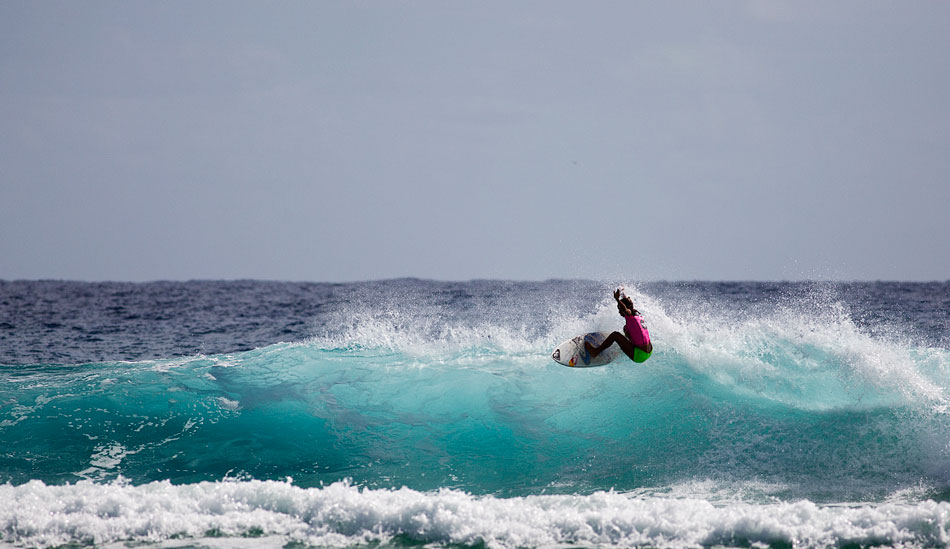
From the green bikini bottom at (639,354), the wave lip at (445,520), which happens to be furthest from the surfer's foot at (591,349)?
the wave lip at (445,520)

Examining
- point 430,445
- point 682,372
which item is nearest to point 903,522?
point 682,372

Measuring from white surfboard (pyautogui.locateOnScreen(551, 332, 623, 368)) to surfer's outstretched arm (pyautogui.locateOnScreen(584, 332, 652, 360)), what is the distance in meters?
0.08

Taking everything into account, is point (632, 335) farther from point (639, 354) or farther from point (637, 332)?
point (639, 354)

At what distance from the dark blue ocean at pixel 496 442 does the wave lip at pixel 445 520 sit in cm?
2

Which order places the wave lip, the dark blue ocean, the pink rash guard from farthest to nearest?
the pink rash guard → the dark blue ocean → the wave lip

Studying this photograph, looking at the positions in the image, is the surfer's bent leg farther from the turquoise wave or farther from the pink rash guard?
the turquoise wave

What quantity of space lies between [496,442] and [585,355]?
2115mm

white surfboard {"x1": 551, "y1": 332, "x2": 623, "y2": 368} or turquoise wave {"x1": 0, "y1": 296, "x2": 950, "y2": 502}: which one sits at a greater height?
white surfboard {"x1": 551, "y1": 332, "x2": 623, "y2": 368}

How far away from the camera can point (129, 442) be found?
10.4 m

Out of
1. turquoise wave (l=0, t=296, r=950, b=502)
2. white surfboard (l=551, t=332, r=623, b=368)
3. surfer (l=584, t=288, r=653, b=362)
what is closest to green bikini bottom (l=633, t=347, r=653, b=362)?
surfer (l=584, t=288, r=653, b=362)

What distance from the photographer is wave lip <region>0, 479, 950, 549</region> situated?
6.82 m

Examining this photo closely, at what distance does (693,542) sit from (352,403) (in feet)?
21.5

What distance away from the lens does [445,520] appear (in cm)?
708

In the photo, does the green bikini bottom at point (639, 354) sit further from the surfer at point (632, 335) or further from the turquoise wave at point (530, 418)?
the turquoise wave at point (530, 418)
